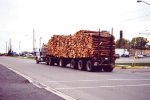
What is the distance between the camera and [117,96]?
12.6m

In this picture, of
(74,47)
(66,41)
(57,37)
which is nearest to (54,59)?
(57,37)

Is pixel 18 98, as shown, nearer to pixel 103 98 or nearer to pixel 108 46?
pixel 103 98

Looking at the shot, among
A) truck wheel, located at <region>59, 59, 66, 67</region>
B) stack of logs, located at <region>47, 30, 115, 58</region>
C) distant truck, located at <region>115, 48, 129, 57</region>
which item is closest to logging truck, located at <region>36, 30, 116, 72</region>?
stack of logs, located at <region>47, 30, 115, 58</region>

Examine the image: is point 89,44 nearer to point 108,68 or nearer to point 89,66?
point 89,66

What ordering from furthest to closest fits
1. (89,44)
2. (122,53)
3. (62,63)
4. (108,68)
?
(122,53) < (62,63) < (108,68) < (89,44)

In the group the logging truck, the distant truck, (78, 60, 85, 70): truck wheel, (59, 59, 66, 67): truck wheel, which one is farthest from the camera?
the distant truck

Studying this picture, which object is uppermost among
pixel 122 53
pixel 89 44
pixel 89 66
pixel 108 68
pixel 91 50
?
pixel 89 44

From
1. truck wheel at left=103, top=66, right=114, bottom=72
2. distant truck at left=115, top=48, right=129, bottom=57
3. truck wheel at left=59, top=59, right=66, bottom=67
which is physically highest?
distant truck at left=115, top=48, right=129, bottom=57

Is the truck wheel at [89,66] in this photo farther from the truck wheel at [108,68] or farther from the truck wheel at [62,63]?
the truck wheel at [62,63]

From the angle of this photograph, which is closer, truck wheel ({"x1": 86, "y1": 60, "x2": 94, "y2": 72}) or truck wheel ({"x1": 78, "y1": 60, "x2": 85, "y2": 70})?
truck wheel ({"x1": 86, "y1": 60, "x2": 94, "y2": 72})

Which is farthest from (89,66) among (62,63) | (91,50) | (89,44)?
(62,63)

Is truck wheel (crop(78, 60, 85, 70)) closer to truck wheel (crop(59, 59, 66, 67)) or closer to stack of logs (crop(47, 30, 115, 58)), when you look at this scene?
stack of logs (crop(47, 30, 115, 58))

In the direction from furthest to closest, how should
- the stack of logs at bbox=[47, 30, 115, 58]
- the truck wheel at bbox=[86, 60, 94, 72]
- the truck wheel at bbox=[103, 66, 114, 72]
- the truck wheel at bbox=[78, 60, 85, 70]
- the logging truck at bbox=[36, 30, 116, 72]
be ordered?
1. the truck wheel at bbox=[78, 60, 85, 70]
2. the truck wheel at bbox=[103, 66, 114, 72]
3. the stack of logs at bbox=[47, 30, 115, 58]
4. the logging truck at bbox=[36, 30, 116, 72]
5. the truck wheel at bbox=[86, 60, 94, 72]

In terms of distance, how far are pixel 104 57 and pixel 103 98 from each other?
57.5 ft
